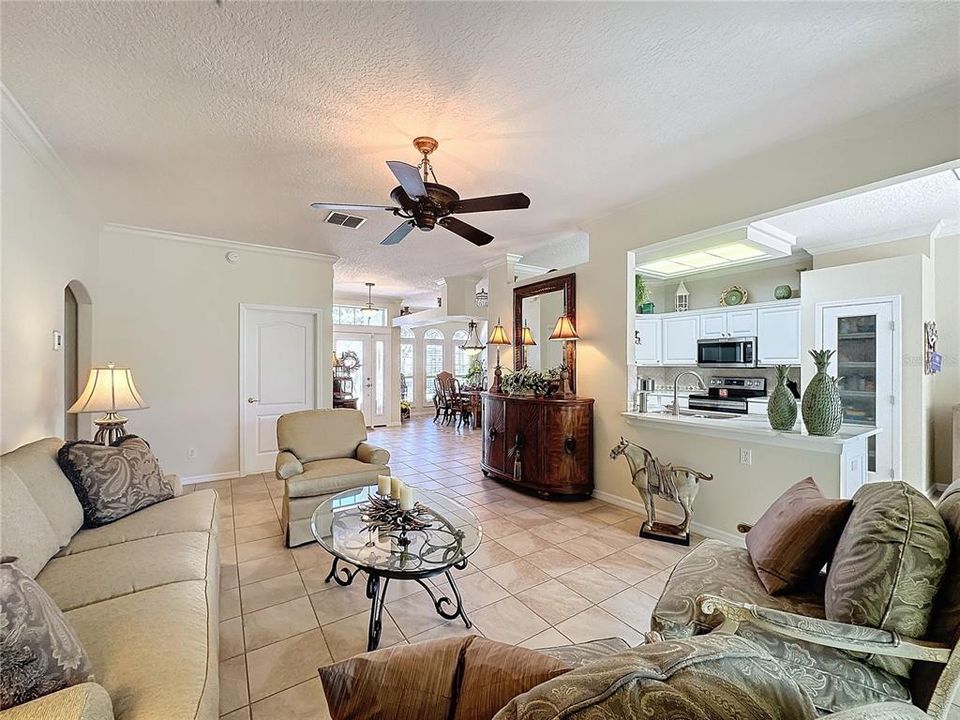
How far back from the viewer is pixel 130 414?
434 cm

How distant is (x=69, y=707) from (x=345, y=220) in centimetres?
386

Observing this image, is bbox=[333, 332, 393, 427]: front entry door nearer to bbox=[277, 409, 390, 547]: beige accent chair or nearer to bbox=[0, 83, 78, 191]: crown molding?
bbox=[277, 409, 390, 547]: beige accent chair

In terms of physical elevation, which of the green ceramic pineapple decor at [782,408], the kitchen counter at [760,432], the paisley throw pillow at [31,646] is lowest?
the paisley throw pillow at [31,646]

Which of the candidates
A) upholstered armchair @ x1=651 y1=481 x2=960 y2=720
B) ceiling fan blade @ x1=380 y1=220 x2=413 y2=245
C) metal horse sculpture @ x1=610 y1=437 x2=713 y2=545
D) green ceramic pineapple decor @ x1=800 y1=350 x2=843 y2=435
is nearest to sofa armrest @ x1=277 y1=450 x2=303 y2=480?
ceiling fan blade @ x1=380 y1=220 x2=413 y2=245

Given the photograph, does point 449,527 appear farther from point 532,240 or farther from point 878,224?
point 878,224

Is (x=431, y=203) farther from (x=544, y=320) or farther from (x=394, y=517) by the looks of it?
(x=544, y=320)

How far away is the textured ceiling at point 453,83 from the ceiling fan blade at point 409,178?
1.50 ft

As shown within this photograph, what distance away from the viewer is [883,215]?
12.3ft

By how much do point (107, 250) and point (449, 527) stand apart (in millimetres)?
4588

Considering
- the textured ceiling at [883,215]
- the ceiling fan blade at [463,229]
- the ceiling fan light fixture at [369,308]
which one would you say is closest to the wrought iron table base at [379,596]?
the ceiling fan blade at [463,229]

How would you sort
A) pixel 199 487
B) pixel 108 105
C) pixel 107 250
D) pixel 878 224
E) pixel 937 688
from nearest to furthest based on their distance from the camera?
1. pixel 937 688
2. pixel 108 105
3. pixel 878 224
4. pixel 107 250
5. pixel 199 487

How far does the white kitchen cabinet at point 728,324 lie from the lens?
5141mm

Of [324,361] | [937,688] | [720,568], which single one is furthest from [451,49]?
[324,361]

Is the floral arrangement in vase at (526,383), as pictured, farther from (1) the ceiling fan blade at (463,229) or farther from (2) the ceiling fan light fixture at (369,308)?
(2) the ceiling fan light fixture at (369,308)
